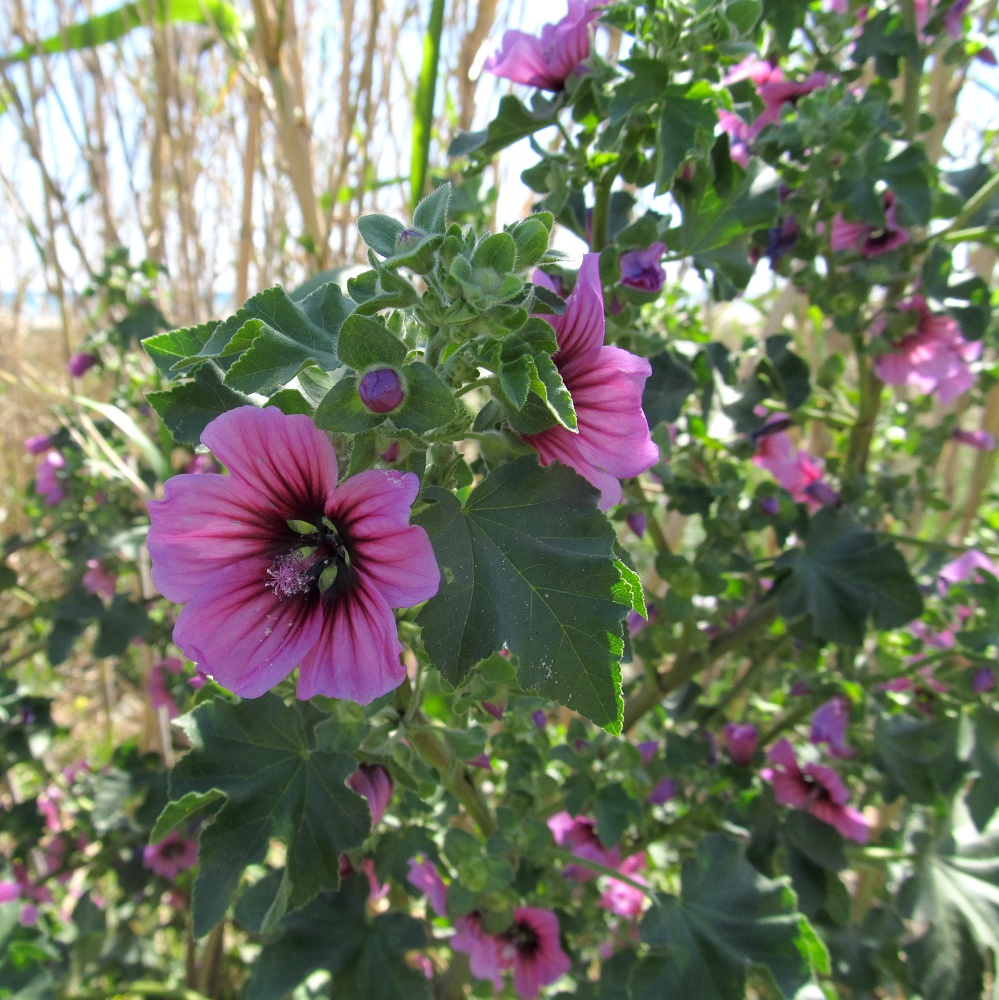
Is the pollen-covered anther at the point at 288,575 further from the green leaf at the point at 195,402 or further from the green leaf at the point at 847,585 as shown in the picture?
the green leaf at the point at 847,585

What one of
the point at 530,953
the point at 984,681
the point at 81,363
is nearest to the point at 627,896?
the point at 530,953

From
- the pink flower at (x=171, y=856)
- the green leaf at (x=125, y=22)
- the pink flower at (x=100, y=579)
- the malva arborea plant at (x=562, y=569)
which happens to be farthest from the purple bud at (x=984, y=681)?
the green leaf at (x=125, y=22)

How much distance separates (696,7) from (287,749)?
2.95ft

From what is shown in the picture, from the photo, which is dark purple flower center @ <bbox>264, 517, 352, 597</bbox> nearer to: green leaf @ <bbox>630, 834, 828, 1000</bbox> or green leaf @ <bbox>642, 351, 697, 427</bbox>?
green leaf @ <bbox>642, 351, 697, 427</bbox>

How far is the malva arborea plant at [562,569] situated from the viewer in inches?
26.9

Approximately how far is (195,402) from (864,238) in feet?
3.69

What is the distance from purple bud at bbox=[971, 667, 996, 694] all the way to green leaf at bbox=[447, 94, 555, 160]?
3.49ft

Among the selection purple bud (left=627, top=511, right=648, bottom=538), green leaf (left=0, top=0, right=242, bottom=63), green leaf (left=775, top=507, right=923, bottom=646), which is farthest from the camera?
green leaf (left=0, top=0, right=242, bottom=63)

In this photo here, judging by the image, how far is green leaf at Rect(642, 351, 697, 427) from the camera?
45.4 inches

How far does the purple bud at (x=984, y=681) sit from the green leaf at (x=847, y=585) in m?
0.20

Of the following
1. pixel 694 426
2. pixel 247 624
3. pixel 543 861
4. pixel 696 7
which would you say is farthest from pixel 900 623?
pixel 247 624

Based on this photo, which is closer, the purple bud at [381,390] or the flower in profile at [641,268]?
the purple bud at [381,390]

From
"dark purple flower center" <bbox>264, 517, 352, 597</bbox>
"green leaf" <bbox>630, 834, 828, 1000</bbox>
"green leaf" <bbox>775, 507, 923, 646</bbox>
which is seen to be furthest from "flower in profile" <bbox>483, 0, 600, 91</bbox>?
"green leaf" <bbox>630, 834, 828, 1000</bbox>

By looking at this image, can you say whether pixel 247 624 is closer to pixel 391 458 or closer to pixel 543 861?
pixel 391 458
